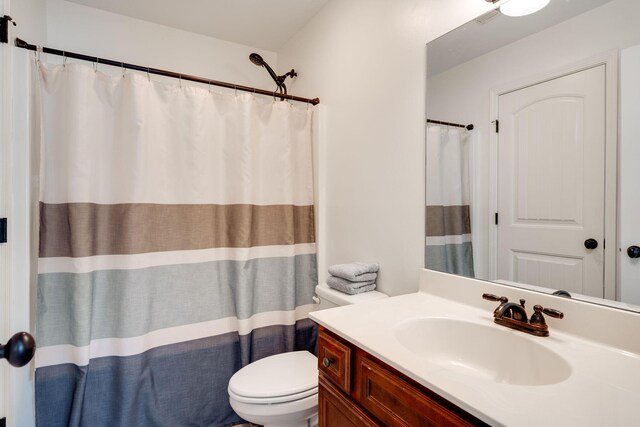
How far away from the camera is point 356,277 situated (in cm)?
150

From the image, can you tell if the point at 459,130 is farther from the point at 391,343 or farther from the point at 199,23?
the point at 199,23

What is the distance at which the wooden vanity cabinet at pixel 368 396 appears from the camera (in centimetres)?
68

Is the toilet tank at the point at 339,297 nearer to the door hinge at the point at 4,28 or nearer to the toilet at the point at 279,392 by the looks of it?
the toilet at the point at 279,392

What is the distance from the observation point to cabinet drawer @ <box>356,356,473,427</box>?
673mm

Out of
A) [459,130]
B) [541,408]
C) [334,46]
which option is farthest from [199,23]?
[541,408]

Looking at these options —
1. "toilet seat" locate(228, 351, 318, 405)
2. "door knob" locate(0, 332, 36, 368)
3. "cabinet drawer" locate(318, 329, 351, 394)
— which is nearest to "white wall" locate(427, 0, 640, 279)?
"cabinet drawer" locate(318, 329, 351, 394)

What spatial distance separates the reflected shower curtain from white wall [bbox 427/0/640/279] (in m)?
1.00

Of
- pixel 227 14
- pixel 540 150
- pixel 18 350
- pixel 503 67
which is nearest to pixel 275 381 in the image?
pixel 18 350

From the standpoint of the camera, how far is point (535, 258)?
3.40ft

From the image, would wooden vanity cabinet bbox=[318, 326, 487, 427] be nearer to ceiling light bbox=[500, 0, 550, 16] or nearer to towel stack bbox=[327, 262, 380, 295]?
towel stack bbox=[327, 262, 380, 295]

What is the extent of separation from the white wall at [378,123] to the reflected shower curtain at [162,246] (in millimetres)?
254

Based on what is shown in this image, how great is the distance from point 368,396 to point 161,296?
124 centimetres

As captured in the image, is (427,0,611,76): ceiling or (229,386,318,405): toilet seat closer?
(427,0,611,76): ceiling

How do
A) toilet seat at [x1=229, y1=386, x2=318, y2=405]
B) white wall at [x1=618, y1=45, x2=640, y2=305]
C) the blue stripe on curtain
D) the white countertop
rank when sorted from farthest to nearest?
the blue stripe on curtain, toilet seat at [x1=229, y1=386, x2=318, y2=405], white wall at [x1=618, y1=45, x2=640, y2=305], the white countertop
